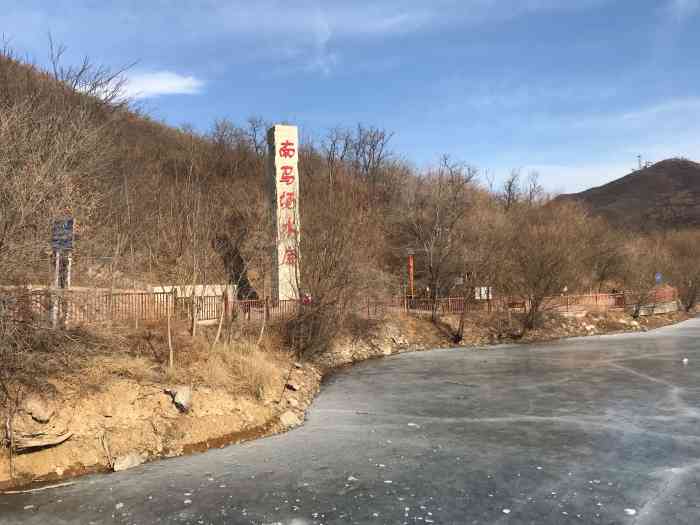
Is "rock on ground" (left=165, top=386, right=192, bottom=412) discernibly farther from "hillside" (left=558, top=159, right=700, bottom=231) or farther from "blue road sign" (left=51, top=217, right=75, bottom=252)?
"hillside" (left=558, top=159, right=700, bottom=231)

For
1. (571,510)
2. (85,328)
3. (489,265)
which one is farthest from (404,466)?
(489,265)

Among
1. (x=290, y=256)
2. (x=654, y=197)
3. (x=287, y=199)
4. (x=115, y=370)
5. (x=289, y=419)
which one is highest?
(x=654, y=197)

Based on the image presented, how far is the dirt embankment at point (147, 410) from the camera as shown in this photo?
993 centimetres

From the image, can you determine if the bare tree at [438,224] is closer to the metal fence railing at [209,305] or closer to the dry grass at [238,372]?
the metal fence railing at [209,305]

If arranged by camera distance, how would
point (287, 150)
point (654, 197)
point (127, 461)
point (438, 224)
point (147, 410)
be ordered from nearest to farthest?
point (127, 461) < point (147, 410) < point (287, 150) < point (438, 224) < point (654, 197)

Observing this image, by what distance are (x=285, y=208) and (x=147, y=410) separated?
44.0 ft

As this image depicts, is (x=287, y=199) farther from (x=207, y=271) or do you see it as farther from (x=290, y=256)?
(x=207, y=271)

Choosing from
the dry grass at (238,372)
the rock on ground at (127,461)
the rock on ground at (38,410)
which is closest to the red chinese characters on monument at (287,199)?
the dry grass at (238,372)

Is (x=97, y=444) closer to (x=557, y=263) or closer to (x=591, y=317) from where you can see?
(x=557, y=263)

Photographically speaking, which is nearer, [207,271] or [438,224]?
[207,271]

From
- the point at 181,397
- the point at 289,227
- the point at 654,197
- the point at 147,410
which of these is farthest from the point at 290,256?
the point at 654,197

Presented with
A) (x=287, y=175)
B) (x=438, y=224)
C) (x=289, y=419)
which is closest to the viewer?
(x=289, y=419)

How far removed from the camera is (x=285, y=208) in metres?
23.7

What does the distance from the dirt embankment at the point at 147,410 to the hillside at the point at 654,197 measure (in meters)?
95.1
